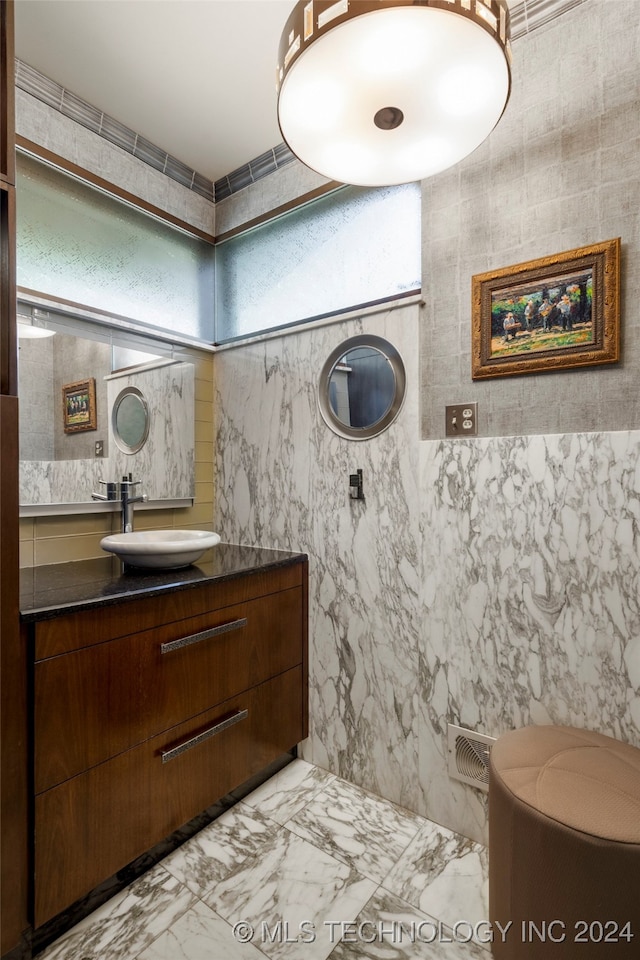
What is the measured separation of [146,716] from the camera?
1.51 m

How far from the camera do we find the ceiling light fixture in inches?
35.2

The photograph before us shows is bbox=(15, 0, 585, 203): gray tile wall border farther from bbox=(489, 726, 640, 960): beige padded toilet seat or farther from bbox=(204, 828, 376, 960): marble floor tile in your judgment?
bbox=(204, 828, 376, 960): marble floor tile

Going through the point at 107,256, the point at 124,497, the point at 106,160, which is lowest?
the point at 124,497

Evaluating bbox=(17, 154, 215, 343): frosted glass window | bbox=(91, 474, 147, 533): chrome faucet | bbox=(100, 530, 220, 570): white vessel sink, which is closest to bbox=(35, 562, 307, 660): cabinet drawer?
bbox=(100, 530, 220, 570): white vessel sink

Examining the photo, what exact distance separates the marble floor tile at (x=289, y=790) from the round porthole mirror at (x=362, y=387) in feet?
4.82

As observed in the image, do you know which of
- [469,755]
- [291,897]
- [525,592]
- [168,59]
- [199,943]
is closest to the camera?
[199,943]

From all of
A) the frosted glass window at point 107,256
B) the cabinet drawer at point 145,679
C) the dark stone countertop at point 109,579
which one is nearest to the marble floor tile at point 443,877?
the cabinet drawer at point 145,679

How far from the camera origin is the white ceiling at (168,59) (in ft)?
5.28

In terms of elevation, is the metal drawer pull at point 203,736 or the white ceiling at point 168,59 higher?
the white ceiling at point 168,59

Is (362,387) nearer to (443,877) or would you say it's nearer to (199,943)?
(443,877)

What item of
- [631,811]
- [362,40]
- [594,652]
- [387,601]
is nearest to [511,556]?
[594,652]

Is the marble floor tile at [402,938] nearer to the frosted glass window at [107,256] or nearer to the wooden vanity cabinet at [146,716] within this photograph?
the wooden vanity cabinet at [146,716]

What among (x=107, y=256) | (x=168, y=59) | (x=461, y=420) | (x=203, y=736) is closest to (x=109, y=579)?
(x=203, y=736)

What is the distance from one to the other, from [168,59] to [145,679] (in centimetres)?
224
